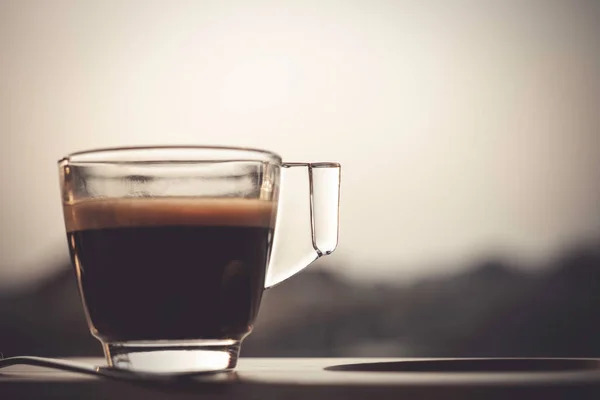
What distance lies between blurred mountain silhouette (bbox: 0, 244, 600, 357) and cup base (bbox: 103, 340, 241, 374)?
84.2 inches

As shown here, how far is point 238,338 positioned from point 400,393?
0.12 m

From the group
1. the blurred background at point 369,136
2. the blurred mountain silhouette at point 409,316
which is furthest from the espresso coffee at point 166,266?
the blurred mountain silhouette at point 409,316

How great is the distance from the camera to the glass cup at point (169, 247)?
372mm

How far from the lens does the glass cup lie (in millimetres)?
372

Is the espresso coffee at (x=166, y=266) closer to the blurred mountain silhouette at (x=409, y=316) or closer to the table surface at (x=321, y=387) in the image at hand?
the table surface at (x=321, y=387)

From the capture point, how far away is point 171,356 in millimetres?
369

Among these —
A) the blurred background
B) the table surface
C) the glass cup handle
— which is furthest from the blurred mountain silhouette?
→ the table surface

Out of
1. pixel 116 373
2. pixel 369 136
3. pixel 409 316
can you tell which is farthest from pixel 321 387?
pixel 409 316

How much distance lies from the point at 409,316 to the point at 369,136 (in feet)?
2.45

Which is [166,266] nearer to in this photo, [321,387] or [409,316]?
[321,387]

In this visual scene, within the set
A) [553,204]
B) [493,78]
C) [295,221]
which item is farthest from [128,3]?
[295,221]

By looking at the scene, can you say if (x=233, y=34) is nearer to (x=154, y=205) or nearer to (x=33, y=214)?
(x=33, y=214)

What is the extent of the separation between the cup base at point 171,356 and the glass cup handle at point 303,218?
2.3 inches

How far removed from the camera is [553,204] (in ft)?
9.63
